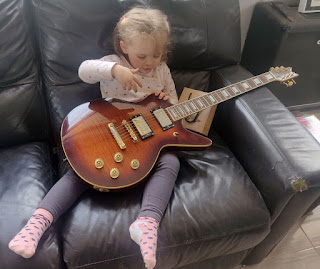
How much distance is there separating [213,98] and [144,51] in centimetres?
39

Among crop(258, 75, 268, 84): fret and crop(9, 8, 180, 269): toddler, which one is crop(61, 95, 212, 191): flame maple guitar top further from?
crop(258, 75, 268, 84): fret

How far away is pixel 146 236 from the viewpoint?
842mm

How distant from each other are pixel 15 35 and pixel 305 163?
1.25 meters

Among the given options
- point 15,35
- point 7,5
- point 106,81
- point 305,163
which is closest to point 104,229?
point 106,81

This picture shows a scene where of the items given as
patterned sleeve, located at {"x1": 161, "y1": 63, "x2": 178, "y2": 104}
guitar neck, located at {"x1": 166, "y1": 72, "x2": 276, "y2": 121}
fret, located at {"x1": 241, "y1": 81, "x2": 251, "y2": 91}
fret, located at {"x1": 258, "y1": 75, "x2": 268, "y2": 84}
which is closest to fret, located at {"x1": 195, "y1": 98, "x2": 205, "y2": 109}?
guitar neck, located at {"x1": 166, "y1": 72, "x2": 276, "y2": 121}

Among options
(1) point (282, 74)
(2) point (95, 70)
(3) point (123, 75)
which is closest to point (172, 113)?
(3) point (123, 75)

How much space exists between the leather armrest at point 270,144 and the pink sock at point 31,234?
31.8 inches

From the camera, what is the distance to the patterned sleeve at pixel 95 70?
41.6 inches

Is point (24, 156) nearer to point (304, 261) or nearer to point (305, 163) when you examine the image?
point (305, 163)

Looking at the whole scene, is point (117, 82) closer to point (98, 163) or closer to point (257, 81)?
point (98, 163)

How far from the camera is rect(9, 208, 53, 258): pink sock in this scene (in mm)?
782

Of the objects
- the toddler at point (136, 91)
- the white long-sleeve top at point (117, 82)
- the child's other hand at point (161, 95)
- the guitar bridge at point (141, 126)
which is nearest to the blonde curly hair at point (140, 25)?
the toddler at point (136, 91)

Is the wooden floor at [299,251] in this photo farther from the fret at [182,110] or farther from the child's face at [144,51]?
the child's face at [144,51]

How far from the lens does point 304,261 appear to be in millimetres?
1292
